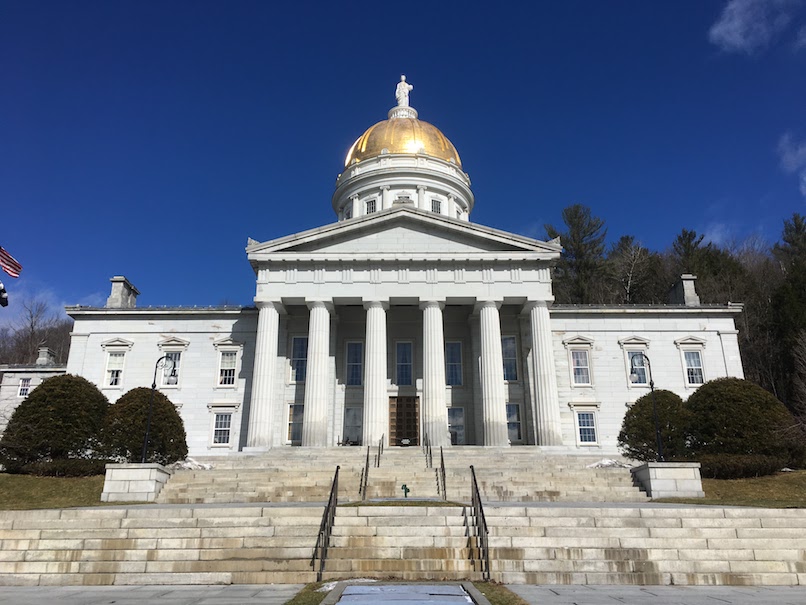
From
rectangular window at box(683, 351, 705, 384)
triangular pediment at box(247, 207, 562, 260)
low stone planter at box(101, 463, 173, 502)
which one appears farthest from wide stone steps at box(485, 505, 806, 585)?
rectangular window at box(683, 351, 705, 384)

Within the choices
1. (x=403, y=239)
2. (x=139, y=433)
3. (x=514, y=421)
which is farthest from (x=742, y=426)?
(x=139, y=433)

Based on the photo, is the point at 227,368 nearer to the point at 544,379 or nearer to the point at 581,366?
the point at 544,379

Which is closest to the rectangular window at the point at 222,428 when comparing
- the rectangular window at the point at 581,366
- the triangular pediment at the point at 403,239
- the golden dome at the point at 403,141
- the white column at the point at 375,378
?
the white column at the point at 375,378

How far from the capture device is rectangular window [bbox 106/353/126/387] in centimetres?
3675

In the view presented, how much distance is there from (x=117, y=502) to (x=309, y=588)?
12203mm

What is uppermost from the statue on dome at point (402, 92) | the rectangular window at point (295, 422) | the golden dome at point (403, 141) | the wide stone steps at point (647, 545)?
the statue on dome at point (402, 92)

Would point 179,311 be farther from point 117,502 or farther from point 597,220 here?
point 597,220

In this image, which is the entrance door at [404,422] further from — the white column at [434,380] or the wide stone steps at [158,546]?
the wide stone steps at [158,546]

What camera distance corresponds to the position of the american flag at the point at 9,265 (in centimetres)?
1690

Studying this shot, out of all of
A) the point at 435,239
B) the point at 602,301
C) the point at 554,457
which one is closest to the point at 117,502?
the point at 554,457

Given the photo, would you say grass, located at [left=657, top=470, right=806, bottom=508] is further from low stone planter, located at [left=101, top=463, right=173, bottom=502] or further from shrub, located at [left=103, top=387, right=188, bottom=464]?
shrub, located at [left=103, top=387, right=188, bottom=464]

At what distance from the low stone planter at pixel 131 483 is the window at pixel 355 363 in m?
16.0

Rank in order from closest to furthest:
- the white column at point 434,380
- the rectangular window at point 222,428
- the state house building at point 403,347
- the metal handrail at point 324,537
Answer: the metal handrail at point 324,537 < the white column at point 434,380 < the state house building at point 403,347 < the rectangular window at point 222,428

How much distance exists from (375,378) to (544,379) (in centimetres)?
860
